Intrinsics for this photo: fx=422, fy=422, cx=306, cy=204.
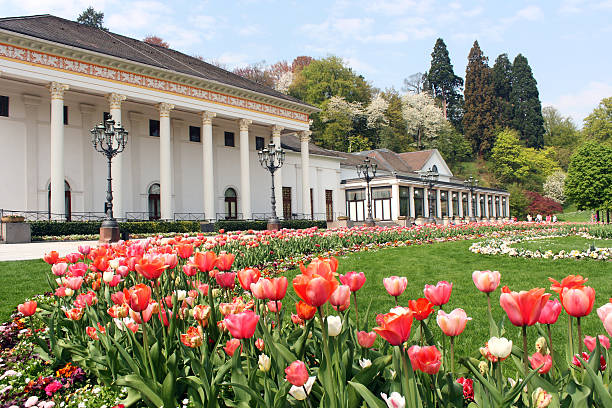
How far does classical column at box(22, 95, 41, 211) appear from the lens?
87.0 feet

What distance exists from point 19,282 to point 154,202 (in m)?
24.9

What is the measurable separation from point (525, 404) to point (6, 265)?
1316cm

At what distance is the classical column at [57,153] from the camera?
24.8m

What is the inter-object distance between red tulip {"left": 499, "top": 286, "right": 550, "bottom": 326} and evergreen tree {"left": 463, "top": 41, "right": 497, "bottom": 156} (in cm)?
8661

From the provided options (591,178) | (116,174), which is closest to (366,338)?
(116,174)

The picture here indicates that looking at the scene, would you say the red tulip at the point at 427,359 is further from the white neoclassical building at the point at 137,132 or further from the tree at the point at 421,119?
the tree at the point at 421,119

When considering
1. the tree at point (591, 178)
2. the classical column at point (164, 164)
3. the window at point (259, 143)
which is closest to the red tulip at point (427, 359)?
the classical column at point (164, 164)

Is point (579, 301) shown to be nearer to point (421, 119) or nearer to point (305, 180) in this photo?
point (305, 180)

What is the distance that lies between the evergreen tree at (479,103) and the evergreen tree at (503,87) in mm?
2043

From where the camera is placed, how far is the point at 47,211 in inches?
1054

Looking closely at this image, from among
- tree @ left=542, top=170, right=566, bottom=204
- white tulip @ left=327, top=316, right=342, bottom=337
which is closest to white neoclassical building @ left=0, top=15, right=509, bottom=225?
white tulip @ left=327, top=316, right=342, bottom=337

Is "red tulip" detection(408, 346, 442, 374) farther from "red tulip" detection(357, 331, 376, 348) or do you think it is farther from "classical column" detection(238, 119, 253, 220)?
"classical column" detection(238, 119, 253, 220)

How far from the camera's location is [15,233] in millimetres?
20250

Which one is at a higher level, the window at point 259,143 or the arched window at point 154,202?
the window at point 259,143
